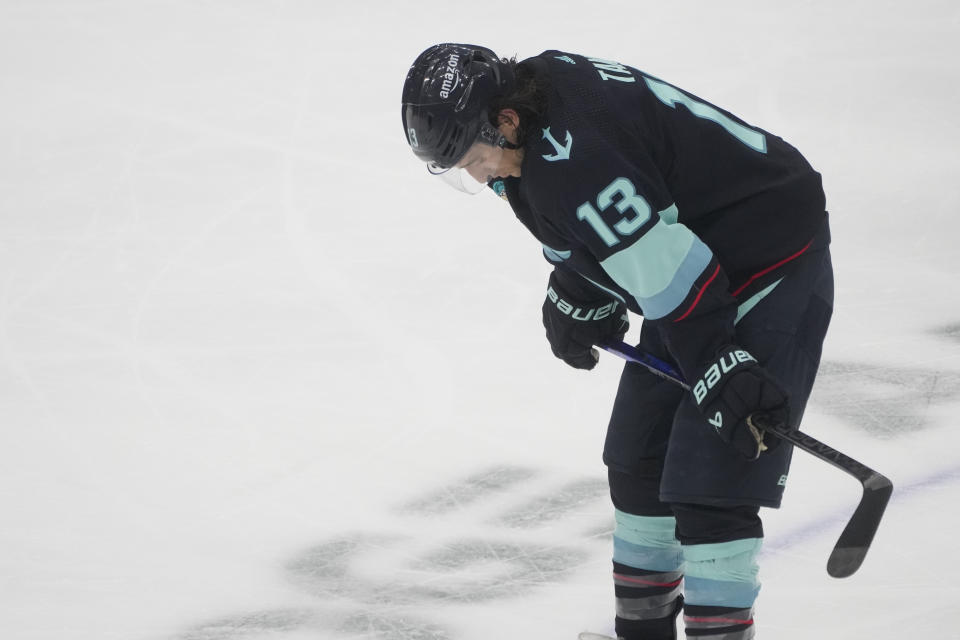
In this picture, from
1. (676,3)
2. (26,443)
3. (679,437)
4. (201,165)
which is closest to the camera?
(679,437)

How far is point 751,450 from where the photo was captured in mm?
1943

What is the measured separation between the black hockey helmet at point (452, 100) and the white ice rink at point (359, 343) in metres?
1.19

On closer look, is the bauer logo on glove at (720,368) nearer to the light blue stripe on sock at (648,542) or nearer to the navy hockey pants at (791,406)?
the navy hockey pants at (791,406)

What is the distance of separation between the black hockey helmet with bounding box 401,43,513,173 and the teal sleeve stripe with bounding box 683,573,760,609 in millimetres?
814

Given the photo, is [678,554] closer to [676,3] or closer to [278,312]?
[278,312]

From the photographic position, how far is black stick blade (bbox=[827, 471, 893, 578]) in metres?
2.02

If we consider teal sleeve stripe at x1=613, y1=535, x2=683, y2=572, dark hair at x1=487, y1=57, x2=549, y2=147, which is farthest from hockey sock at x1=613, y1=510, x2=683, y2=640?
dark hair at x1=487, y1=57, x2=549, y2=147

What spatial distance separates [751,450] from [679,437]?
0.55 feet

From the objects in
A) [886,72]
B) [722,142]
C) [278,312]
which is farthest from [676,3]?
[722,142]

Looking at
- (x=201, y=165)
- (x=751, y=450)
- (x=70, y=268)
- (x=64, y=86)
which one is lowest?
(x=751, y=450)

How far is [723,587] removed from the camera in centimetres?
207

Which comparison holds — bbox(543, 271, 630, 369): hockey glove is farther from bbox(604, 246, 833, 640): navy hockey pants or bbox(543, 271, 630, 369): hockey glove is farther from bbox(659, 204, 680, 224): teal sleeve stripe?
bbox(659, 204, 680, 224): teal sleeve stripe

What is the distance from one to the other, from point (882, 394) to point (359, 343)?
5.44 ft

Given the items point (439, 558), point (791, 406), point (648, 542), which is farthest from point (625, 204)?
point (439, 558)
